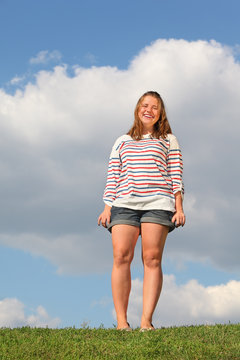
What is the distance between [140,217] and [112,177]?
2.49 ft

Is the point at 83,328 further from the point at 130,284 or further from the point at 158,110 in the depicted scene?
the point at 158,110

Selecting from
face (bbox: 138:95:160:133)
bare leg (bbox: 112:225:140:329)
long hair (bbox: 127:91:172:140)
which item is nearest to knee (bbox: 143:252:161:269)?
bare leg (bbox: 112:225:140:329)

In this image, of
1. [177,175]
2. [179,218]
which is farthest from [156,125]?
[179,218]

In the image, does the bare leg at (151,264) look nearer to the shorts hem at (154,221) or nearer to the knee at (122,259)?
the shorts hem at (154,221)

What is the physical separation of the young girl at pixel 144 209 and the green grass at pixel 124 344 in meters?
0.47

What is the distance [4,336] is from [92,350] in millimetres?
1772

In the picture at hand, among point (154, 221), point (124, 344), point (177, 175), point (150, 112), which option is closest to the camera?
point (124, 344)

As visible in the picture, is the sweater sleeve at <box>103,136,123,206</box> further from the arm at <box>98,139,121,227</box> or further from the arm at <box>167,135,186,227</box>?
the arm at <box>167,135,186,227</box>

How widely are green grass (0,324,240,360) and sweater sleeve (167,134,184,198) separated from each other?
6.81 ft

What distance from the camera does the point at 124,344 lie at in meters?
7.09

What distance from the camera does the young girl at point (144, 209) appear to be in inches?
299

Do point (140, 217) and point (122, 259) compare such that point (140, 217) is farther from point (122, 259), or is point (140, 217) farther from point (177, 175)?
point (177, 175)

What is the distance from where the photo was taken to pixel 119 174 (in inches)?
314

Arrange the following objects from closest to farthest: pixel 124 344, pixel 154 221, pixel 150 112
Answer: pixel 124 344 < pixel 154 221 < pixel 150 112
